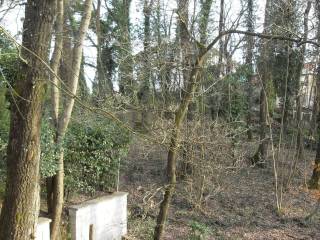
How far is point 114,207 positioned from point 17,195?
369 centimetres

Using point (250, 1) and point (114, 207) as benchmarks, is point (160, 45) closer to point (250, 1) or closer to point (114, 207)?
point (114, 207)

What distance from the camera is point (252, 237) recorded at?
29.2ft

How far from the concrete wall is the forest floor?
36cm

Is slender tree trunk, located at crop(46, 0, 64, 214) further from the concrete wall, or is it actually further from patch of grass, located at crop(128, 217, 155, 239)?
patch of grass, located at crop(128, 217, 155, 239)

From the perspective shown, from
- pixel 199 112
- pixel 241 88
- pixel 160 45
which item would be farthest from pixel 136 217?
pixel 241 88

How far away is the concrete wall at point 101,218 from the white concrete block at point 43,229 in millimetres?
810

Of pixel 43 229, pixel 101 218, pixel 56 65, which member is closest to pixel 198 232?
pixel 101 218

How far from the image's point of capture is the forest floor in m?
8.98

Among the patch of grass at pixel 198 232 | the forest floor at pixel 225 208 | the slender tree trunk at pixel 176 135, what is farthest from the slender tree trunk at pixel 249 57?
the slender tree trunk at pixel 176 135

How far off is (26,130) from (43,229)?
2188mm

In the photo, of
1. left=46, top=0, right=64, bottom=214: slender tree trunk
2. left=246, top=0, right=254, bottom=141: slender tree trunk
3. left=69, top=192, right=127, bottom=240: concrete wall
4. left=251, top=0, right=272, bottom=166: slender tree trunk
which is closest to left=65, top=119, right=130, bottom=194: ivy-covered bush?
left=69, top=192, right=127, bottom=240: concrete wall

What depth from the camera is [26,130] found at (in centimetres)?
494

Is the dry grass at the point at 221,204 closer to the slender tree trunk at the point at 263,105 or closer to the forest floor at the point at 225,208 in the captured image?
the forest floor at the point at 225,208

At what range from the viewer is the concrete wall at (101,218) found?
7432mm
